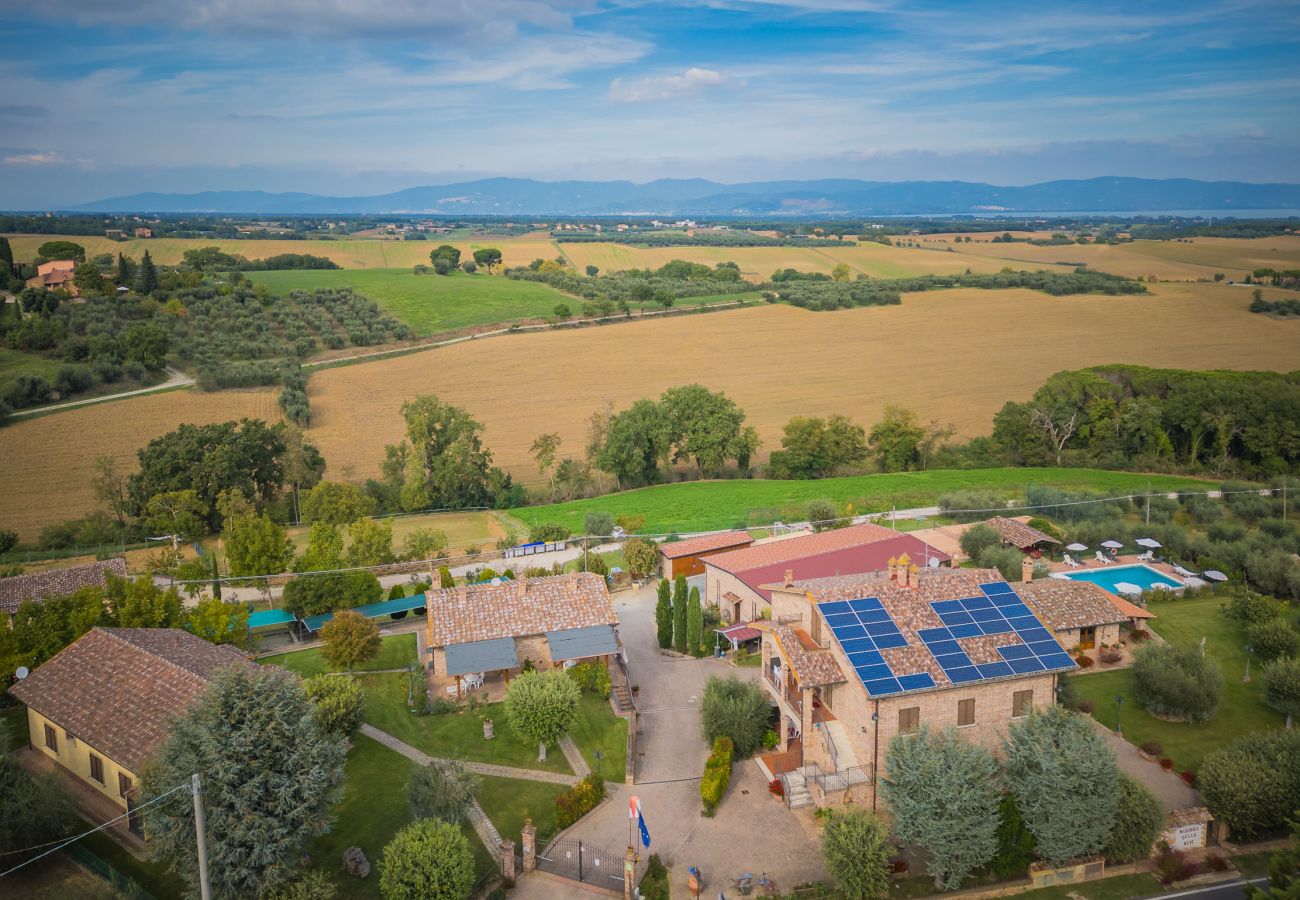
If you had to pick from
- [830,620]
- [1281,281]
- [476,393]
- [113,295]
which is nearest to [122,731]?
[830,620]

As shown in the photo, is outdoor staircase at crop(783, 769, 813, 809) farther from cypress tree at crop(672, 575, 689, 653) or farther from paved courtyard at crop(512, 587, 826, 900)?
cypress tree at crop(672, 575, 689, 653)

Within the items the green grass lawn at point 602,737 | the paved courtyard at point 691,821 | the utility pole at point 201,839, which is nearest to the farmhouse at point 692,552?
the paved courtyard at point 691,821

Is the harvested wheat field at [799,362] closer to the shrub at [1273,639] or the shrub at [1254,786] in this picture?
the shrub at [1273,639]

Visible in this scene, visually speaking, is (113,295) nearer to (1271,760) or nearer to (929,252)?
(1271,760)

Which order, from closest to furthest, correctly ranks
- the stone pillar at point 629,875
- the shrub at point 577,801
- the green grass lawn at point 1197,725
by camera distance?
the stone pillar at point 629,875 → the shrub at point 577,801 → the green grass lawn at point 1197,725

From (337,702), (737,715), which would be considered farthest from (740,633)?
(337,702)

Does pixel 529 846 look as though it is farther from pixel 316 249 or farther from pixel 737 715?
pixel 316 249
